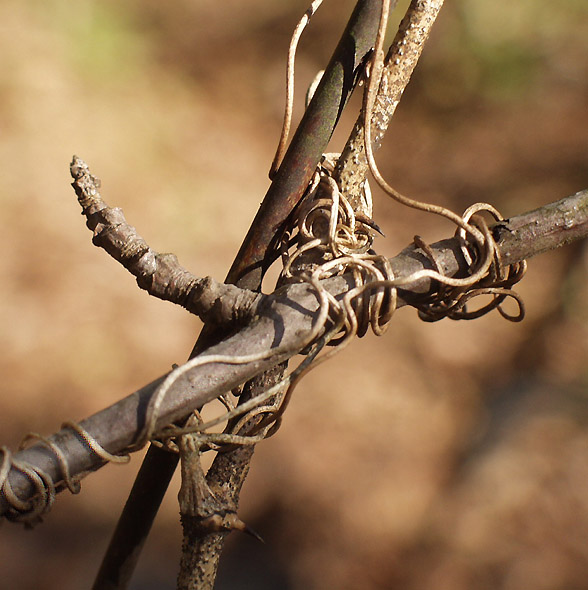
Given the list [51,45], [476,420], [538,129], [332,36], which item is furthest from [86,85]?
[476,420]

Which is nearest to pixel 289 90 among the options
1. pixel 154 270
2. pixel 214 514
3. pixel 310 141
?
pixel 310 141

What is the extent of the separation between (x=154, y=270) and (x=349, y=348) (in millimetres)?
1307

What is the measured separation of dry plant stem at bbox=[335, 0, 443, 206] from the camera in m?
0.49

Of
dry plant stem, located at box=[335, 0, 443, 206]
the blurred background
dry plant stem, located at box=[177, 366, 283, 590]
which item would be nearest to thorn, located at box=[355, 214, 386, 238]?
dry plant stem, located at box=[335, 0, 443, 206]

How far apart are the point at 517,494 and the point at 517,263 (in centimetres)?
77

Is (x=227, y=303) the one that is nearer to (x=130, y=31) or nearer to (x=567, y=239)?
(x=567, y=239)

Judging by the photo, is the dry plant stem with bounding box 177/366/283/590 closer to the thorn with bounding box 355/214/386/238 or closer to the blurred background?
the thorn with bounding box 355/214/386/238

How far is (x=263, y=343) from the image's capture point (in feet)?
1.30

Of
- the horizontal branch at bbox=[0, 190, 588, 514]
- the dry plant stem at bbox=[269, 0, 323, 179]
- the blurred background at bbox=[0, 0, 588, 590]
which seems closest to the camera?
the horizontal branch at bbox=[0, 190, 588, 514]

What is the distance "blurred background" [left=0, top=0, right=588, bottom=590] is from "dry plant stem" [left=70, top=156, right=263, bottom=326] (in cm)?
81

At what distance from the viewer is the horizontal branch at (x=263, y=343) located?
0.37 metres

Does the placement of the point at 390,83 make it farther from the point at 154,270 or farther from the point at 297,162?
the point at 154,270

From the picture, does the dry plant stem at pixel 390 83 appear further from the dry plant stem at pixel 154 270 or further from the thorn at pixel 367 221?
the dry plant stem at pixel 154 270

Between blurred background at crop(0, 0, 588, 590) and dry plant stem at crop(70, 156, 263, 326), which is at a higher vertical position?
blurred background at crop(0, 0, 588, 590)
